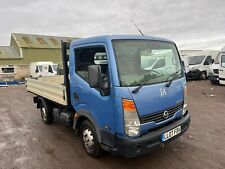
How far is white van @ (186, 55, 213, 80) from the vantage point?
16297mm

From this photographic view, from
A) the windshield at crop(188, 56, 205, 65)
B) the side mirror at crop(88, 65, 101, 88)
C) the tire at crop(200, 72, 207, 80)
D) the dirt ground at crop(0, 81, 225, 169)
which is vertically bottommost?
the dirt ground at crop(0, 81, 225, 169)

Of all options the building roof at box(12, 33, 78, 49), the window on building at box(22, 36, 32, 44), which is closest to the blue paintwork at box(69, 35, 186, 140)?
the building roof at box(12, 33, 78, 49)

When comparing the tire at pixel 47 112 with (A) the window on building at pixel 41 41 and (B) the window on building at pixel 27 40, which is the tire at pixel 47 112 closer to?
(B) the window on building at pixel 27 40

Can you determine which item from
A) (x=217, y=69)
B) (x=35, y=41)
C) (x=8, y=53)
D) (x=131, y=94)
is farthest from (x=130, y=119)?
(x=35, y=41)

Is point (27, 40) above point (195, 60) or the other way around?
above

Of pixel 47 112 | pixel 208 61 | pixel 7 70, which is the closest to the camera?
pixel 47 112

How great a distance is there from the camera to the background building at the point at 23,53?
96.7 ft

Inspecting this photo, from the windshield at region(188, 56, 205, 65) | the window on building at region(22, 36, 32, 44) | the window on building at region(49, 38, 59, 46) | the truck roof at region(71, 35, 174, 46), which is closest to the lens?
the truck roof at region(71, 35, 174, 46)

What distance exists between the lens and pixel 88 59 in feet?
13.8

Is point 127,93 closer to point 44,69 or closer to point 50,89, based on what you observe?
point 50,89

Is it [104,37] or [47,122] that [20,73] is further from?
[104,37]

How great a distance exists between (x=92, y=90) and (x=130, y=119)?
2.91ft

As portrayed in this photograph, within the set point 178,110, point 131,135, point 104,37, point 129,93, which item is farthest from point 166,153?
point 104,37

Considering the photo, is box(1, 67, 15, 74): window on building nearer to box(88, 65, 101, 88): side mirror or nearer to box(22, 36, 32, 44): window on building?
box(22, 36, 32, 44): window on building
